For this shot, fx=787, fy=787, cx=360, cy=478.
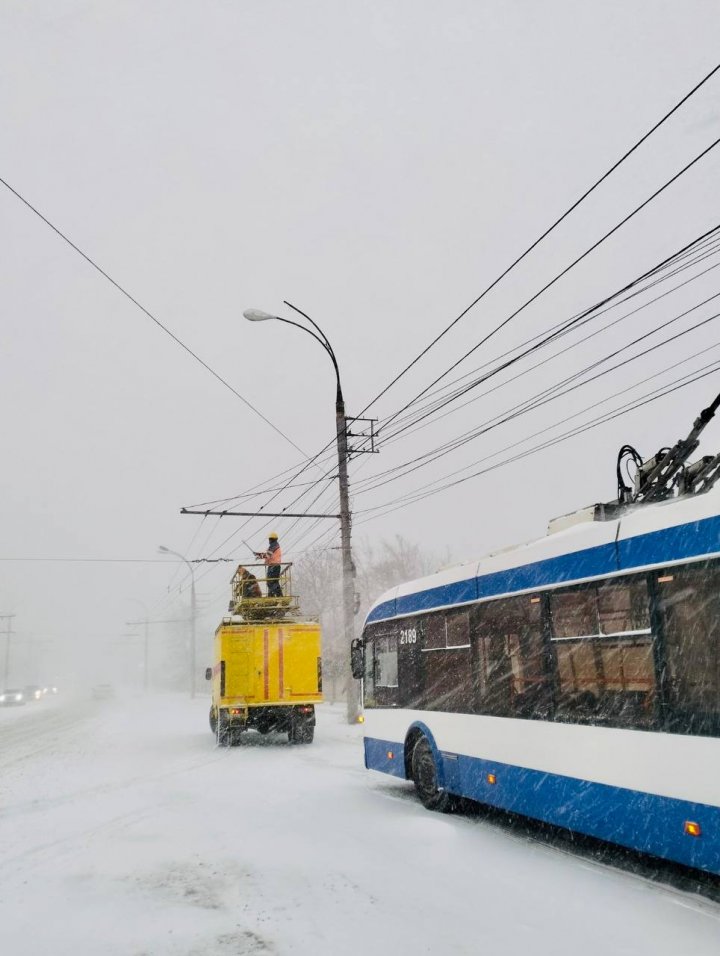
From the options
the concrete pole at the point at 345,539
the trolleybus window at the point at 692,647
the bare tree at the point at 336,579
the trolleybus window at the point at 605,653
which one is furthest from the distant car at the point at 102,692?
the trolleybus window at the point at 692,647

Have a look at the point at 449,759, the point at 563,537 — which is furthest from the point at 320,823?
the point at 563,537

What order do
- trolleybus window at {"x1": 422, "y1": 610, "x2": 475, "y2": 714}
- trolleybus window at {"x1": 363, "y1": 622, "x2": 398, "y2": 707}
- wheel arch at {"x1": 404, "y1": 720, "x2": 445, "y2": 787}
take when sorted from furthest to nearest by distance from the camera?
trolleybus window at {"x1": 363, "y1": 622, "x2": 398, "y2": 707} < wheel arch at {"x1": 404, "y1": 720, "x2": 445, "y2": 787} < trolleybus window at {"x1": 422, "y1": 610, "x2": 475, "y2": 714}

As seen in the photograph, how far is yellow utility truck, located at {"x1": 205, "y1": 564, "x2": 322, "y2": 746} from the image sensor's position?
17406 millimetres

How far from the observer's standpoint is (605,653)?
6547 millimetres

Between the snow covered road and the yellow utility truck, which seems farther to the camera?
the yellow utility truck

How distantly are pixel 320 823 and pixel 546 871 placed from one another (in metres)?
2.88

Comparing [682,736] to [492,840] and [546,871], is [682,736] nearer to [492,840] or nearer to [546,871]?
[546,871]

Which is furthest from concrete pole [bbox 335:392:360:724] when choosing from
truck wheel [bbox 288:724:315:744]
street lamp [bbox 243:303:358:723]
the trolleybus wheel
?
the trolleybus wheel

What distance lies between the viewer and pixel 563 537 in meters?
7.38

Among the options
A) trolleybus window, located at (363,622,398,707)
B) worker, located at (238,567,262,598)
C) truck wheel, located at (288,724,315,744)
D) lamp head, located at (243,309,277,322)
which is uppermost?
lamp head, located at (243,309,277,322)

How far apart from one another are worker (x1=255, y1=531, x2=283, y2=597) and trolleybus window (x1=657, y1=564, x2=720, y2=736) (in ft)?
45.8

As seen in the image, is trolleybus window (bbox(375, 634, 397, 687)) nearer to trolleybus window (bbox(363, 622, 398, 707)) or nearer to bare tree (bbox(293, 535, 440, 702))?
trolleybus window (bbox(363, 622, 398, 707))

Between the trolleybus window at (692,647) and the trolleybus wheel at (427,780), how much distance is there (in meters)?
4.24

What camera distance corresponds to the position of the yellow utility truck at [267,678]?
17.4 meters
